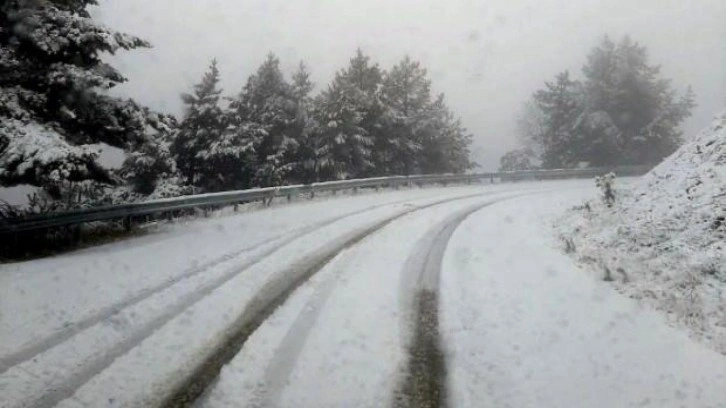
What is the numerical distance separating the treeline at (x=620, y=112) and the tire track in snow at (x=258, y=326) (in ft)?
133

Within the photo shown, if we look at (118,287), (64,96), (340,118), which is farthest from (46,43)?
(340,118)

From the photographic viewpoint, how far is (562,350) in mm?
6715

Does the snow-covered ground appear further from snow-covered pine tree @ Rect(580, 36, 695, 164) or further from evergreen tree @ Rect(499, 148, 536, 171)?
evergreen tree @ Rect(499, 148, 536, 171)

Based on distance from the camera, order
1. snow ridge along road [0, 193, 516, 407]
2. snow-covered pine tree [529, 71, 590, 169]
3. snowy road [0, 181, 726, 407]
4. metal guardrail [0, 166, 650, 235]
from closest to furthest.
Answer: snow ridge along road [0, 193, 516, 407], snowy road [0, 181, 726, 407], metal guardrail [0, 166, 650, 235], snow-covered pine tree [529, 71, 590, 169]

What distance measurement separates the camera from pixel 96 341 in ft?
21.5

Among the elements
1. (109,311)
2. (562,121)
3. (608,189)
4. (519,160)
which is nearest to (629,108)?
(562,121)

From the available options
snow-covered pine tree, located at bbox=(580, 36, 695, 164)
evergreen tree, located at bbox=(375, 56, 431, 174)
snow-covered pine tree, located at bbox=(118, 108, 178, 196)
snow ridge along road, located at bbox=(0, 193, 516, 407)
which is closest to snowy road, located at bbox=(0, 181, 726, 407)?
snow ridge along road, located at bbox=(0, 193, 516, 407)

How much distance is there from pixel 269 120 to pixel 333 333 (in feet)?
100

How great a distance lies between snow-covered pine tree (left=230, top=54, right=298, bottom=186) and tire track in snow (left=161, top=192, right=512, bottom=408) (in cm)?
2460

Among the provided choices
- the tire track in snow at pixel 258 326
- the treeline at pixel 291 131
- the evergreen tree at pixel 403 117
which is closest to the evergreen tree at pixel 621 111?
the evergreen tree at pixel 403 117

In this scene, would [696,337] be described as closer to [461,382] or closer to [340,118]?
[461,382]

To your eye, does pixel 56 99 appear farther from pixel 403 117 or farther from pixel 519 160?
pixel 519 160

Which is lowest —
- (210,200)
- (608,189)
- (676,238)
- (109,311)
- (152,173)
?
(109,311)

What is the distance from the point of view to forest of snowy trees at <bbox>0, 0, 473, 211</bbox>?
12453 mm
